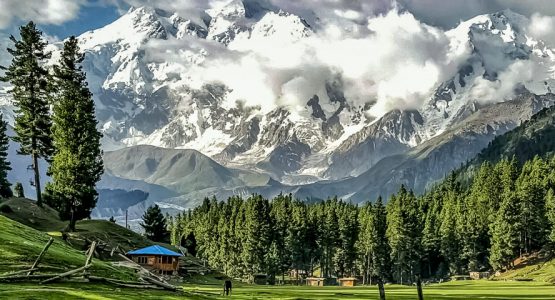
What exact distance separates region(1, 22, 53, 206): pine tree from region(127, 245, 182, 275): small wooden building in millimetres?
23880

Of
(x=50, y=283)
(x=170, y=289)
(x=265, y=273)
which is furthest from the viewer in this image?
(x=265, y=273)

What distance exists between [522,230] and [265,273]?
253 feet

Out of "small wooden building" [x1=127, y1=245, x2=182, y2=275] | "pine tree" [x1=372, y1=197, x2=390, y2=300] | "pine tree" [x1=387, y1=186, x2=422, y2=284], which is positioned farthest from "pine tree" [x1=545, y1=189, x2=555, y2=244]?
"small wooden building" [x1=127, y1=245, x2=182, y2=275]

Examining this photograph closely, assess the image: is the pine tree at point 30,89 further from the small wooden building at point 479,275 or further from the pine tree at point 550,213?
the pine tree at point 550,213

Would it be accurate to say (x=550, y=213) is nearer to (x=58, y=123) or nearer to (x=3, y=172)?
(x=58, y=123)

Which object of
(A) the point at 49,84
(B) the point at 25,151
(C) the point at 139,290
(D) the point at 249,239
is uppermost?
(A) the point at 49,84

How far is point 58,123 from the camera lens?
4028 inches

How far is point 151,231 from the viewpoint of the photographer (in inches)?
7840

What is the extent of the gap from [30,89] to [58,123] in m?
17.0

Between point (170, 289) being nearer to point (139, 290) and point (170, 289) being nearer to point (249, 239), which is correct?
point (139, 290)

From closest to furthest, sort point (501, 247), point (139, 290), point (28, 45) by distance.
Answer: point (139, 290) < point (28, 45) < point (501, 247)

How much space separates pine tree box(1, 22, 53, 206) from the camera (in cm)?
11375

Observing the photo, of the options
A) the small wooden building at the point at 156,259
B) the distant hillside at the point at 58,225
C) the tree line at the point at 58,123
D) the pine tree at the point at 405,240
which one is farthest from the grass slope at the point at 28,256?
the pine tree at the point at 405,240

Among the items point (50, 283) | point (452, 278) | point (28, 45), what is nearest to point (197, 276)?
point (28, 45)
